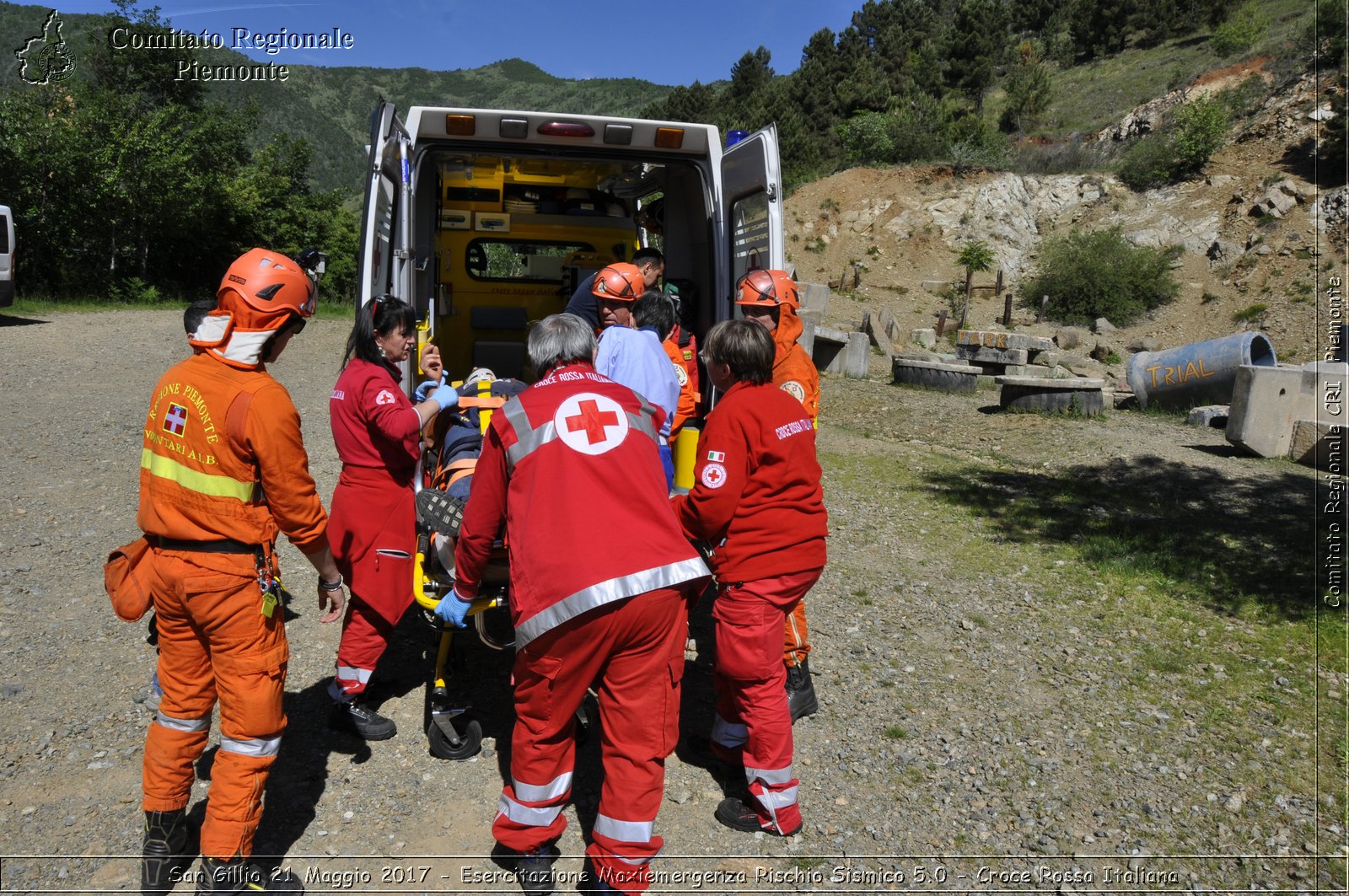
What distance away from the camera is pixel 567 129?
17.7 ft

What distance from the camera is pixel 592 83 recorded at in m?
155

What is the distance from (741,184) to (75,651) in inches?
173

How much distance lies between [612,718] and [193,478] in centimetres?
147

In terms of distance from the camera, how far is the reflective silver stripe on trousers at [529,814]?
2.96 meters

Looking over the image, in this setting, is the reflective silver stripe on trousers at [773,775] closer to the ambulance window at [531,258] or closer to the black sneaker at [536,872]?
the black sneaker at [536,872]

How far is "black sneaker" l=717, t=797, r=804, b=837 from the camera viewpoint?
11.5 feet

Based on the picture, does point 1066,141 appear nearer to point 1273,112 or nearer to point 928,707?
point 1273,112

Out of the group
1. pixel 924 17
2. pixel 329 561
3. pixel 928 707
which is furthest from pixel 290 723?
pixel 924 17

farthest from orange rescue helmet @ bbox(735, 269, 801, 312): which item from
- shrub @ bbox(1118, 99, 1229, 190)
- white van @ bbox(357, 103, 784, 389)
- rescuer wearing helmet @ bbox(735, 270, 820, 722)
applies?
shrub @ bbox(1118, 99, 1229, 190)


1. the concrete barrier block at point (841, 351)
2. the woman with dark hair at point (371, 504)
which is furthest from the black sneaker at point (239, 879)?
the concrete barrier block at point (841, 351)

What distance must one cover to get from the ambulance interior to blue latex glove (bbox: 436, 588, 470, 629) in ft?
11.2

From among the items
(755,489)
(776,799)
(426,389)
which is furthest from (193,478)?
(776,799)

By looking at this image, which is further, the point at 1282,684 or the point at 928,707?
the point at 1282,684

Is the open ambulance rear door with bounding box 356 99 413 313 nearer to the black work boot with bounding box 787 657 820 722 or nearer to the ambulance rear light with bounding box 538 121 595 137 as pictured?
the ambulance rear light with bounding box 538 121 595 137
